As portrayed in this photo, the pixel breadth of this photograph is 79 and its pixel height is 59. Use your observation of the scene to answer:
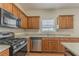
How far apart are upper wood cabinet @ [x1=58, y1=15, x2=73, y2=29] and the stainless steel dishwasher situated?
1.20 metres

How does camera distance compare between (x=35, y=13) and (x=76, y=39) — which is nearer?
(x=76, y=39)

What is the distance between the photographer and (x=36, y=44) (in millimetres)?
5145

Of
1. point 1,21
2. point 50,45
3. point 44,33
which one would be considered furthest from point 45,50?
point 1,21

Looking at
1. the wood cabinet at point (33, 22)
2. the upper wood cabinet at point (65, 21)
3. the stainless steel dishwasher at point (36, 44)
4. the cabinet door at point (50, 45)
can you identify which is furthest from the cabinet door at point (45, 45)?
the upper wood cabinet at point (65, 21)

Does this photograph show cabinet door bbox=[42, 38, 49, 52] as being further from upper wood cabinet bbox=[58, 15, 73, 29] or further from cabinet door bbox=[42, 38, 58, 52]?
upper wood cabinet bbox=[58, 15, 73, 29]

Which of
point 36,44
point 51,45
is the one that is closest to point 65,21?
point 51,45

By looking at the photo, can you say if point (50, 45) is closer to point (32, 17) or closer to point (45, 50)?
point (45, 50)

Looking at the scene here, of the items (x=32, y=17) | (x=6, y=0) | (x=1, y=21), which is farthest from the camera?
(x=32, y=17)

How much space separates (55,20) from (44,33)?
0.69 meters

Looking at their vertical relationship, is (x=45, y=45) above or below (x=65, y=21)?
below

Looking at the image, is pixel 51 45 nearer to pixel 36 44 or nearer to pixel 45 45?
pixel 45 45

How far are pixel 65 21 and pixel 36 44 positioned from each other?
5.04 ft

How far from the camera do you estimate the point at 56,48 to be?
5113 mm

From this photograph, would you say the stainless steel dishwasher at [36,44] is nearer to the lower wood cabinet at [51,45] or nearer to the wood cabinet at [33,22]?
the lower wood cabinet at [51,45]
